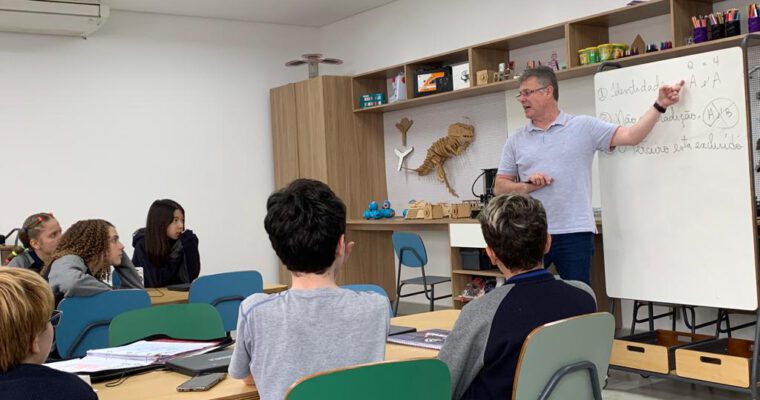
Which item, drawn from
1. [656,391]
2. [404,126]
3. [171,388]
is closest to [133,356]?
[171,388]

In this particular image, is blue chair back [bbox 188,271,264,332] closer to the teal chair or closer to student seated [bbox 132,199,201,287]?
student seated [bbox 132,199,201,287]

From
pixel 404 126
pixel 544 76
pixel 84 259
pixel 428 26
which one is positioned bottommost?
pixel 84 259

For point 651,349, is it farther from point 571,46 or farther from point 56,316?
point 56,316

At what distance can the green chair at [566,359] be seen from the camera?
6.20ft

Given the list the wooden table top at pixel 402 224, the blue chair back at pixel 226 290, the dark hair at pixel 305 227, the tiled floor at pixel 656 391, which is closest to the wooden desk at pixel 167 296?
the blue chair back at pixel 226 290

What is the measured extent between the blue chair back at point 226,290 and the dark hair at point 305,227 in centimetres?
225

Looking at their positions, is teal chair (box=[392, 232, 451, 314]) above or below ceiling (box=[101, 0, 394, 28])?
below

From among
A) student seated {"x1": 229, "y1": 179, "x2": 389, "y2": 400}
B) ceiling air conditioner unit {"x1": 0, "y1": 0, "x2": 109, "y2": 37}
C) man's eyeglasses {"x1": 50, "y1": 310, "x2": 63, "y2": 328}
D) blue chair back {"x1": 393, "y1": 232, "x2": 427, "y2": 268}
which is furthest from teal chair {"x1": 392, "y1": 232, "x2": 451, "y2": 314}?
student seated {"x1": 229, "y1": 179, "x2": 389, "y2": 400}

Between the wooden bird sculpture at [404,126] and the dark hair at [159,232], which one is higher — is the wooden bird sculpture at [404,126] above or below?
above

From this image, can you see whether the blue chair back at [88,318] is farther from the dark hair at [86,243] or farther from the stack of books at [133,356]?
the stack of books at [133,356]

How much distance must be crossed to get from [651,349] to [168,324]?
258cm

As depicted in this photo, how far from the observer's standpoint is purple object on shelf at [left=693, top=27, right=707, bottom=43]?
4.82 meters

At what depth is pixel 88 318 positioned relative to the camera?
11.5 feet

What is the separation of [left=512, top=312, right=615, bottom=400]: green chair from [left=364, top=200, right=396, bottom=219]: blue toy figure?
5440 millimetres
